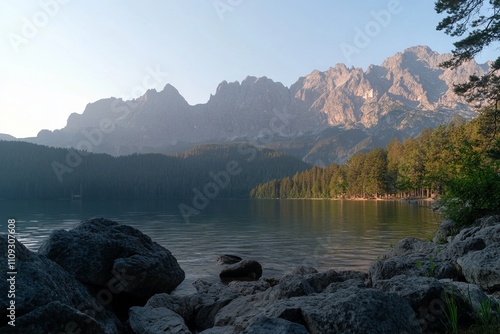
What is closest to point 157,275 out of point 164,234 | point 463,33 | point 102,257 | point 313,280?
point 102,257

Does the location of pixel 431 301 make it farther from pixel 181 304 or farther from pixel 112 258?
pixel 112 258

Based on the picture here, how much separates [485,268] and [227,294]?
9.76 metres

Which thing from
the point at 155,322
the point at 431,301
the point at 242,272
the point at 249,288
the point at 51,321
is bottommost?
the point at 242,272

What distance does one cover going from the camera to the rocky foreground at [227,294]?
7.16 metres

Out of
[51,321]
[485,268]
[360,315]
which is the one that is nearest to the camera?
[360,315]

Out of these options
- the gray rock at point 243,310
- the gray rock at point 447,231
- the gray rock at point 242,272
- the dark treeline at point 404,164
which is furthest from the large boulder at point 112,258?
the dark treeline at point 404,164

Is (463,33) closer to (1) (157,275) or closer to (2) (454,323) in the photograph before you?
(2) (454,323)

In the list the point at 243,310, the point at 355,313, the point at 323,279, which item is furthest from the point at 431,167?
the point at 355,313

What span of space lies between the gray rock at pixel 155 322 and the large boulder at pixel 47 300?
0.62 meters

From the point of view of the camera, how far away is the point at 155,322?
11.4 m

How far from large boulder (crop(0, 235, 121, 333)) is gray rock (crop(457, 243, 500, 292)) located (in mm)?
11191

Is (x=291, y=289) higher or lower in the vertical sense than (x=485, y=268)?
lower

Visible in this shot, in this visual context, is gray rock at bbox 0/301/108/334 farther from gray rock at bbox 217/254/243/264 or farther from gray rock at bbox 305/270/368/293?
gray rock at bbox 217/254/243/264

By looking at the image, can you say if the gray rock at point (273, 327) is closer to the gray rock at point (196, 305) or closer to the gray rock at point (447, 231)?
the gray rock at point (196, 305)
